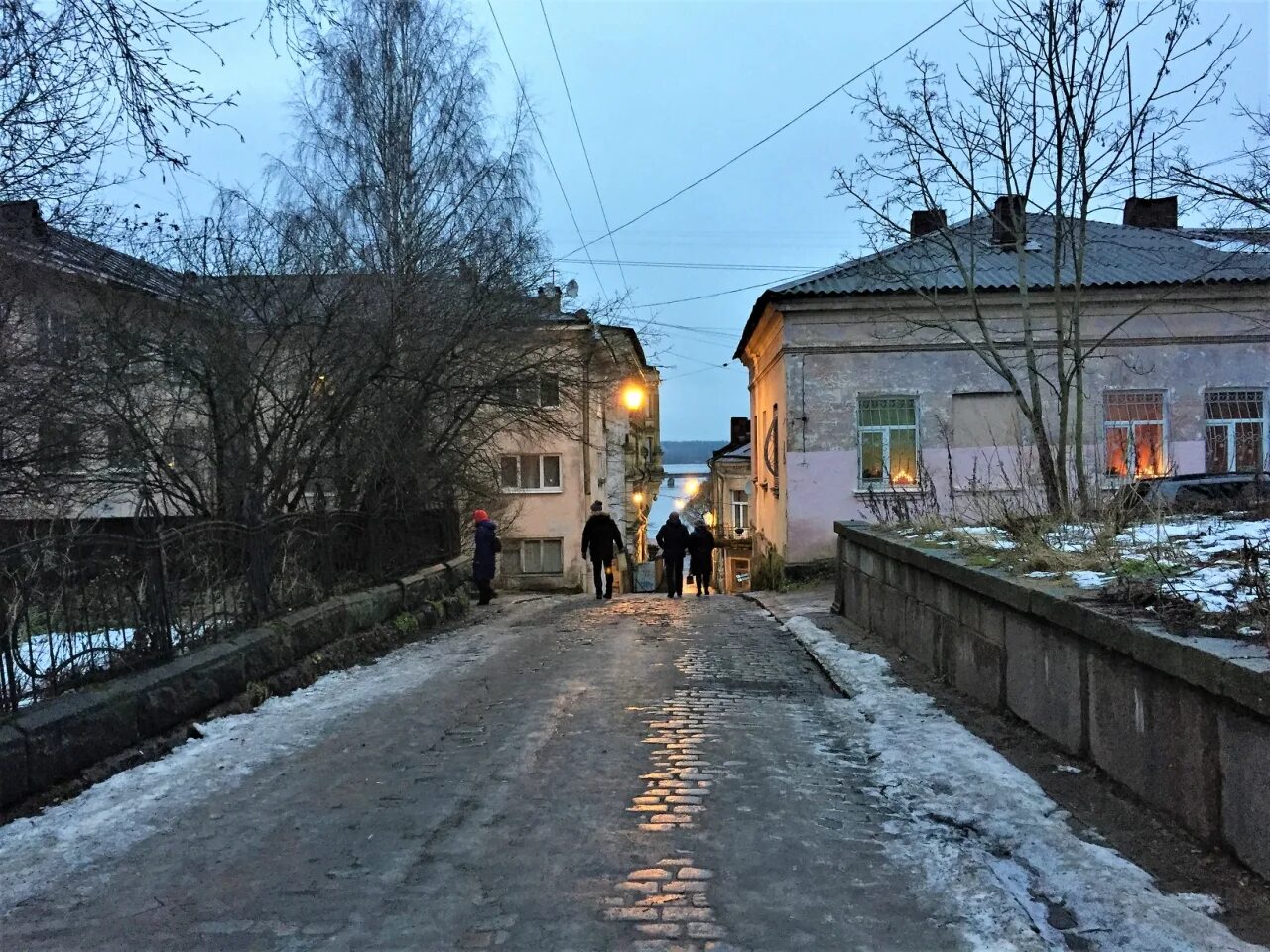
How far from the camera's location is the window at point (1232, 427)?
61.6 feet

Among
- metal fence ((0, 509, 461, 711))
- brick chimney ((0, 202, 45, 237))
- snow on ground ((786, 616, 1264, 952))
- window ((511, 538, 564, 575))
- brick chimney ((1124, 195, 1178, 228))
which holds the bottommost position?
window ((511, 538, 564, 575))

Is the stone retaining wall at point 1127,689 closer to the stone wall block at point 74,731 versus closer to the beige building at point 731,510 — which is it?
the stone wall block at point 74,731

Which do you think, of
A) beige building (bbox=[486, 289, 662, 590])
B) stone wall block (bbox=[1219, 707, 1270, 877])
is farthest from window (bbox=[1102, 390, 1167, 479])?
stone wall block (bbox=[1219, 707, 1270, 877])

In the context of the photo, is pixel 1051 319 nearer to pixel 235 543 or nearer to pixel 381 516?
pixel 381 516

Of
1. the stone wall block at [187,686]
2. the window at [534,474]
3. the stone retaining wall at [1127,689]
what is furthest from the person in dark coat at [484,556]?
the window at [534,474]

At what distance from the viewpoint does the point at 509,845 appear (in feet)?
13.3

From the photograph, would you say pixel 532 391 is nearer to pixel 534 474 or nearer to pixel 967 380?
pixel 967 380

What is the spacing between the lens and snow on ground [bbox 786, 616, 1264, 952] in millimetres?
3223

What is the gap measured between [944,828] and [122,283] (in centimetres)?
886

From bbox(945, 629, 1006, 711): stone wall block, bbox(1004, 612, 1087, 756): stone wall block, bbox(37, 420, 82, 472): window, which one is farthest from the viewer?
bbox(37, 420, 82, 472): window

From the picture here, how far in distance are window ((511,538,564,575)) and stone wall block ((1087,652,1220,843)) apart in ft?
92.1

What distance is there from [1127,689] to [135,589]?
5.74 meters

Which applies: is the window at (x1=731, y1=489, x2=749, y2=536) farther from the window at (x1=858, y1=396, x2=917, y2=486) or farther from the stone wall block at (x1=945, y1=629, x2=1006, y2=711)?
the stone wall block at (x1=945, y1=629, x2=1006, y2=711)

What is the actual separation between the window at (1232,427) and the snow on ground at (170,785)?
56.1 feet
